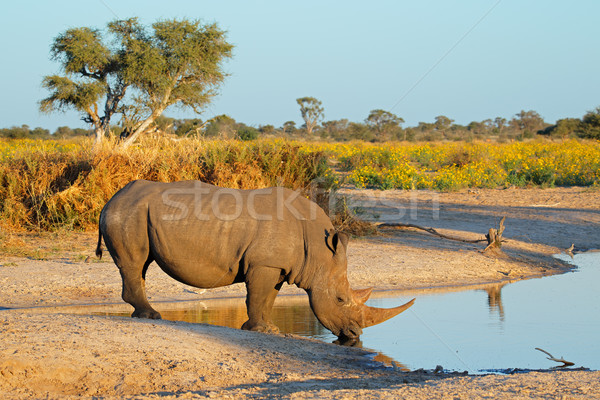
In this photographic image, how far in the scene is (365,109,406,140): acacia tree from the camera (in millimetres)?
56550

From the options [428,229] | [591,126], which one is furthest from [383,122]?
[428,229]

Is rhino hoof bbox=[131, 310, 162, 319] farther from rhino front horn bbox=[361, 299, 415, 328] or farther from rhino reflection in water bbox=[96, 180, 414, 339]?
rhino front horn bbox=[361, 299, 415, 328]

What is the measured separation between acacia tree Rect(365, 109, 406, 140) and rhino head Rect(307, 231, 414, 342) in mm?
47150

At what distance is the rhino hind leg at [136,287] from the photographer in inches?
254

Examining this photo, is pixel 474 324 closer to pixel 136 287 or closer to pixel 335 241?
pixel 335 241

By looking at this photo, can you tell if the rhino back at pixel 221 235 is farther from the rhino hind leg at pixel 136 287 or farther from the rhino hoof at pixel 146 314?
the rhino hoof at pixel 146 314

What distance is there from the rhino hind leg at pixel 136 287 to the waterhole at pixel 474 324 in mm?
A: 1256

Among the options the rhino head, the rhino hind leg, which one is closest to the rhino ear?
the rhino head

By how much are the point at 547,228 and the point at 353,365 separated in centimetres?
1108

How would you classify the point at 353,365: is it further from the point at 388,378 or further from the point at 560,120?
the point at 560,120

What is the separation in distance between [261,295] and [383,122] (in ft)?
178

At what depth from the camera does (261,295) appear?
6.34 m

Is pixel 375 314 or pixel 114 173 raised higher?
pixel 114 173

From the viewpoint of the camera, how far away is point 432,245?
43.8ft
